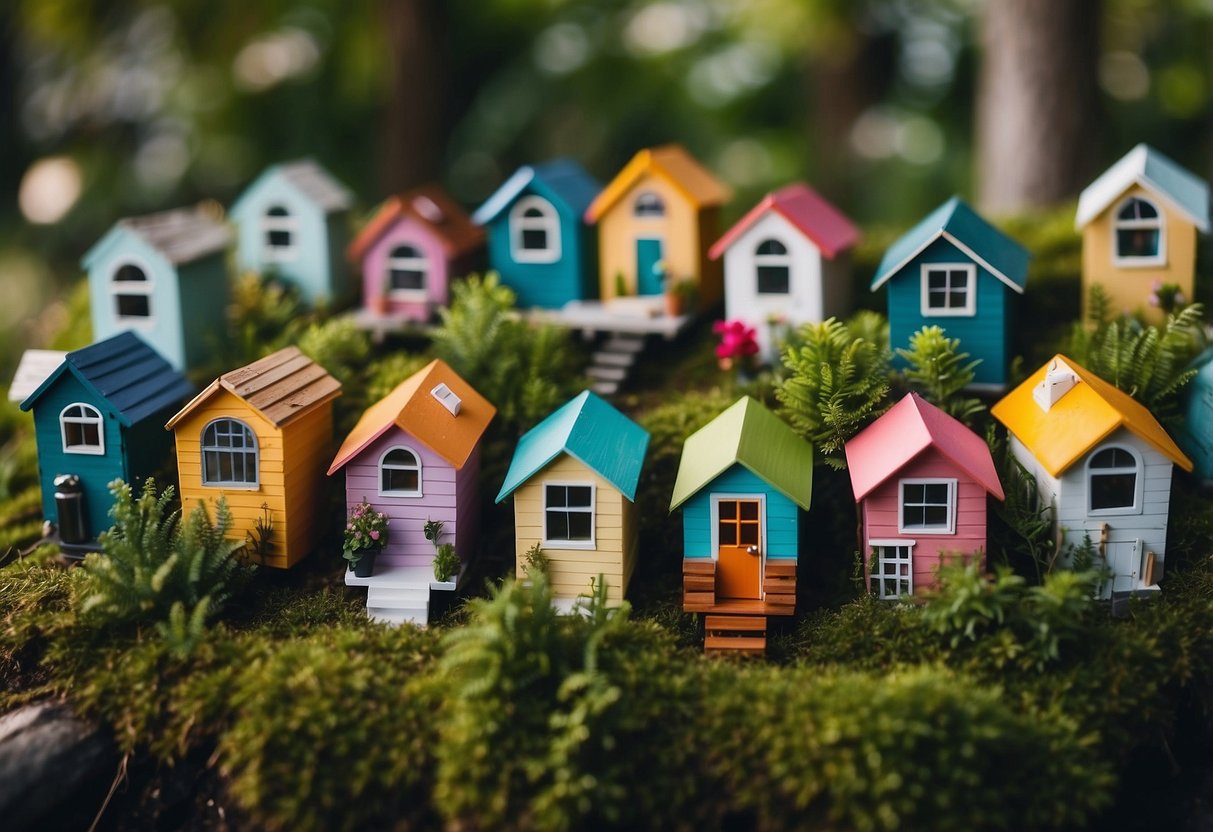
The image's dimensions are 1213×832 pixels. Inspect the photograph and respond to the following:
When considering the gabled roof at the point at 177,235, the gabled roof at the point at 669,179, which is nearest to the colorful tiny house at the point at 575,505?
the gabled roof at the point at 669,179

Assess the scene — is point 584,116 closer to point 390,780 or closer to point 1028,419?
point 1028,419

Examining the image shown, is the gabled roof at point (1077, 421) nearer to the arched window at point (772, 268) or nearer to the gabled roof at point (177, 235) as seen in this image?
the arched window at point (772, 268)

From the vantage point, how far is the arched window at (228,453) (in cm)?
872

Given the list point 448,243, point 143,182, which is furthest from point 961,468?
point 143,182

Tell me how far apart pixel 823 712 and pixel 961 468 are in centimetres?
189

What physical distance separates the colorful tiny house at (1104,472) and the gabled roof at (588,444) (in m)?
2.64

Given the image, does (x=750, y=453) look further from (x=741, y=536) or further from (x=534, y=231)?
(x=534, y=231)

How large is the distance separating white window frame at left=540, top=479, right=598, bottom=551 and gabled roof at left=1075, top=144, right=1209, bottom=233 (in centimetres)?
466

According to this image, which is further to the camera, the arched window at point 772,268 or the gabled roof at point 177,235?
the gabled roof at point 177,235

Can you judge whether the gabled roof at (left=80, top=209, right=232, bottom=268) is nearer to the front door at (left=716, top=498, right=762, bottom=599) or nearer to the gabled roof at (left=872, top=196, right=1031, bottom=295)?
the front door at (left=716, top=498, right=762, bottom=599)

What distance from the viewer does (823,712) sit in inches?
287

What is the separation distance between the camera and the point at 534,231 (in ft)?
37.0

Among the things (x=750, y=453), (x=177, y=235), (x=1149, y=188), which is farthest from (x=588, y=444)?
(x=1149, y=188)

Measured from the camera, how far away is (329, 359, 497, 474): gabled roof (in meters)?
8.52
